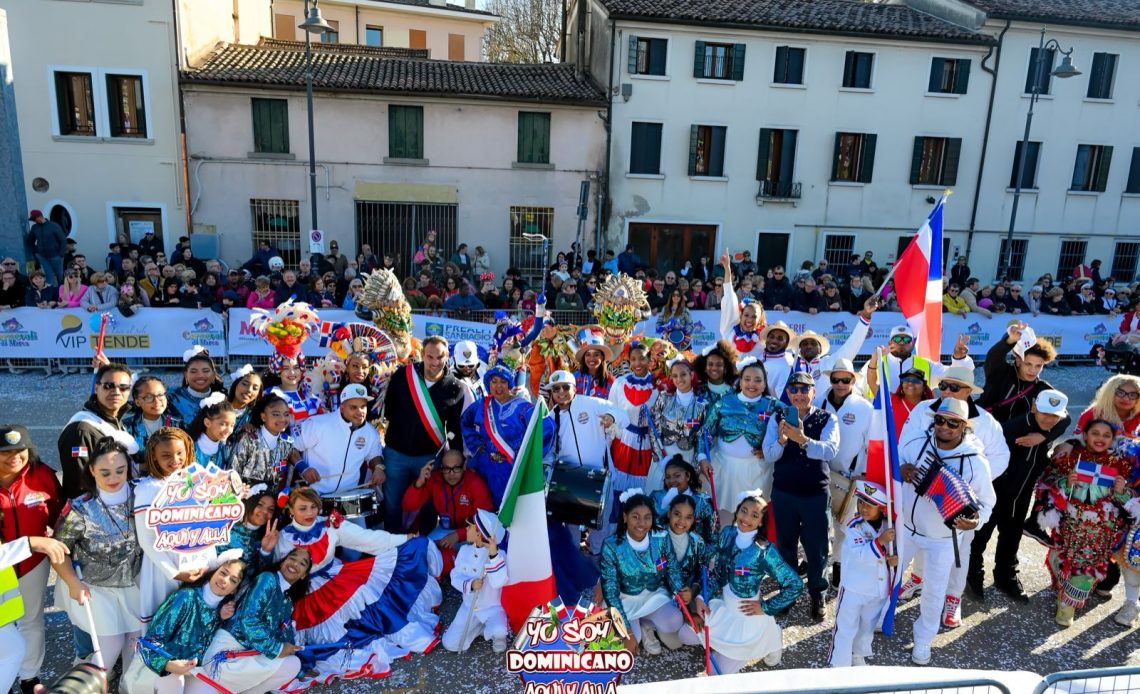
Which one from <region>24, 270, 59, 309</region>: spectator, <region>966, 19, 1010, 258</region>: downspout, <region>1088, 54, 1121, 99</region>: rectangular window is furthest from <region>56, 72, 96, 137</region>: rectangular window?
<region>1088, 54, 1121, 99</region>: rectangular window

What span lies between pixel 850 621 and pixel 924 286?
2.88 m

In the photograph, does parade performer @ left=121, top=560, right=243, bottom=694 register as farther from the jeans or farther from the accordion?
the accordion

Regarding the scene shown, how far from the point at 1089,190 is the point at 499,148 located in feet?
60.6

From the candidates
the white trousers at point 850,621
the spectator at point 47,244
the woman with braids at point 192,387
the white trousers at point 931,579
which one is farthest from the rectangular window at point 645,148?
the white trousers at point 850,621

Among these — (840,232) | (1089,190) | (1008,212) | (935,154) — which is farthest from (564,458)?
(1089,190)

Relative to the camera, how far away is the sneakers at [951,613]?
515 centimetres

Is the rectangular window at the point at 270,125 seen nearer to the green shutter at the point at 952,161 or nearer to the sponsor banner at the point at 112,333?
the sponsor banner at the point at 112,333

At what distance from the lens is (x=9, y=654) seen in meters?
3.77

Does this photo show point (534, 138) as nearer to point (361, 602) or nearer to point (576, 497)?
point (576, 497)

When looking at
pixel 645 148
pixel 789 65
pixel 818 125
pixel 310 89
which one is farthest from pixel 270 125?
pixel 818 125

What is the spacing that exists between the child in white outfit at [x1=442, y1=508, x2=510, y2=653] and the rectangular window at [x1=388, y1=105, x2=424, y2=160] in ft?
54.7

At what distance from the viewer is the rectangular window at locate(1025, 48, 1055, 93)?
2128 cm

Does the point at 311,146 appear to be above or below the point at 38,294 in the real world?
above

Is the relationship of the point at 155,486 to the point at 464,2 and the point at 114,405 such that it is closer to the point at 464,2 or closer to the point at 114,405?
the point at 114,405
